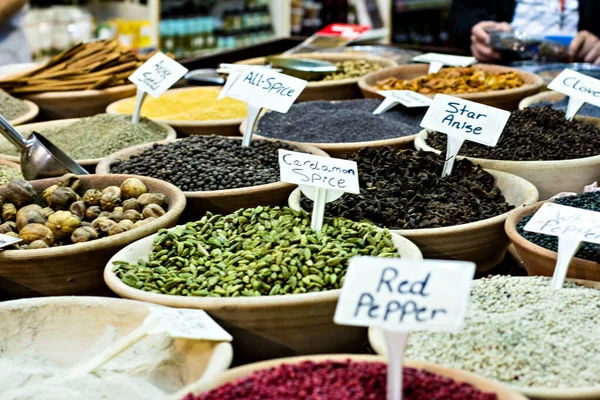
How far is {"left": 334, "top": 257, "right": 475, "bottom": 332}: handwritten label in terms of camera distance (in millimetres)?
979

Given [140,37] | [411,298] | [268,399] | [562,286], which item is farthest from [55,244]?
[140,37]

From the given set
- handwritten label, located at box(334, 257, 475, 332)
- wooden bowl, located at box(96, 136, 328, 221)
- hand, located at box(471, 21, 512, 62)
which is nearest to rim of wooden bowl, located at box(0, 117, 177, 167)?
wooden bowl, located at box(96, 136, 328, 221)

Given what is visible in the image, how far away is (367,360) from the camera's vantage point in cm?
112

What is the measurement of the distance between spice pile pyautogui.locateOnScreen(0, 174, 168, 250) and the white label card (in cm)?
44

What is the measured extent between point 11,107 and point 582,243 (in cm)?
203

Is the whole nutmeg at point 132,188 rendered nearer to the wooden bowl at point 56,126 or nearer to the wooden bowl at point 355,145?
the wooden bowl at point 56,126

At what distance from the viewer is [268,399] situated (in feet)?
3.36

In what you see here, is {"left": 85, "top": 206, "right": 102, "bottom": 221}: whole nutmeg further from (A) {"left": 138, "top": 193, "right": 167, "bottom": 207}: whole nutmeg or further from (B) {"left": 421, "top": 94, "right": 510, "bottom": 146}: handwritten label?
(B) {"left": 421, "top": 94, "right": 510, "bottom": 146}: handwritten label

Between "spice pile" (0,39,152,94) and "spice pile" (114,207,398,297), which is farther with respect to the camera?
"spice pile" (0,39,152,94)

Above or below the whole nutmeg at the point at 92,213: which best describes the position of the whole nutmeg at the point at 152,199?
above

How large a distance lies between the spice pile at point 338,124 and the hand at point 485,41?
3.48 feet

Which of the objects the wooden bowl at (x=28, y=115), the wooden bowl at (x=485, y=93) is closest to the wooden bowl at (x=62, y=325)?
the wooden bowl at (x=28, y=115)

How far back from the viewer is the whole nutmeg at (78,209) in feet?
5.70

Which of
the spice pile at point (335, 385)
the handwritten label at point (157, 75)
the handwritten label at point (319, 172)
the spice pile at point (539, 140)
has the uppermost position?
the handwritten label at point (157, 75)
